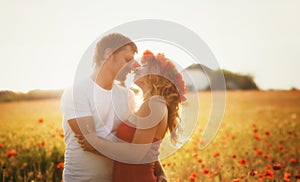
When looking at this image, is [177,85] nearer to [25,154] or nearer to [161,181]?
[161,181]

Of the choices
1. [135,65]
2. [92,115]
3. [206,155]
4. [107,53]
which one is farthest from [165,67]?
[206,155]

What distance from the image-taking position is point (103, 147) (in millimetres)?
3188

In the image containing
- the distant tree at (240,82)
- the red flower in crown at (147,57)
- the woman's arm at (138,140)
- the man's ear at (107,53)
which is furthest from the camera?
the distant tree at (240,82)

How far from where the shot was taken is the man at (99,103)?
10.7 ft

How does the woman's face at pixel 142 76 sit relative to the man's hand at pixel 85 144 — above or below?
above

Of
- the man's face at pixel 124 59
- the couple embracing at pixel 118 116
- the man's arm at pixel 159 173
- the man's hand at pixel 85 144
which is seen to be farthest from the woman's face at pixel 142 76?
the man's arm at pixel 159 173

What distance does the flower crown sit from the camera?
3154mm

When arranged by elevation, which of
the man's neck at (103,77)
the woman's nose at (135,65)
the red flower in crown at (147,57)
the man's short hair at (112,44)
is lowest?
the man's neck at (103,77)

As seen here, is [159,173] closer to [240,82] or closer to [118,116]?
[118,116]

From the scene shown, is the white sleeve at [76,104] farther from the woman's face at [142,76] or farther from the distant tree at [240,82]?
the distant tree at [240,82]

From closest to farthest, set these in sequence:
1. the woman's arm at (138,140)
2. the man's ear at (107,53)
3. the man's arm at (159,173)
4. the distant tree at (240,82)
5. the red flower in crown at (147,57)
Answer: the woman's arm at (138,140) < the red flower in crown at (147,57) < the man's ear at (107,53) < the man's arm at (159,173) < the distant tree at (240,82)

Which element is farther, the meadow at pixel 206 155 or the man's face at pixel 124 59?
the meadow at pixel 206 155

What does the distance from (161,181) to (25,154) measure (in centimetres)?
220

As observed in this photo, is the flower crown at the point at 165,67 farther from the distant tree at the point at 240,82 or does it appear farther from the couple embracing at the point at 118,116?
the distant tree at the point at 240,82
